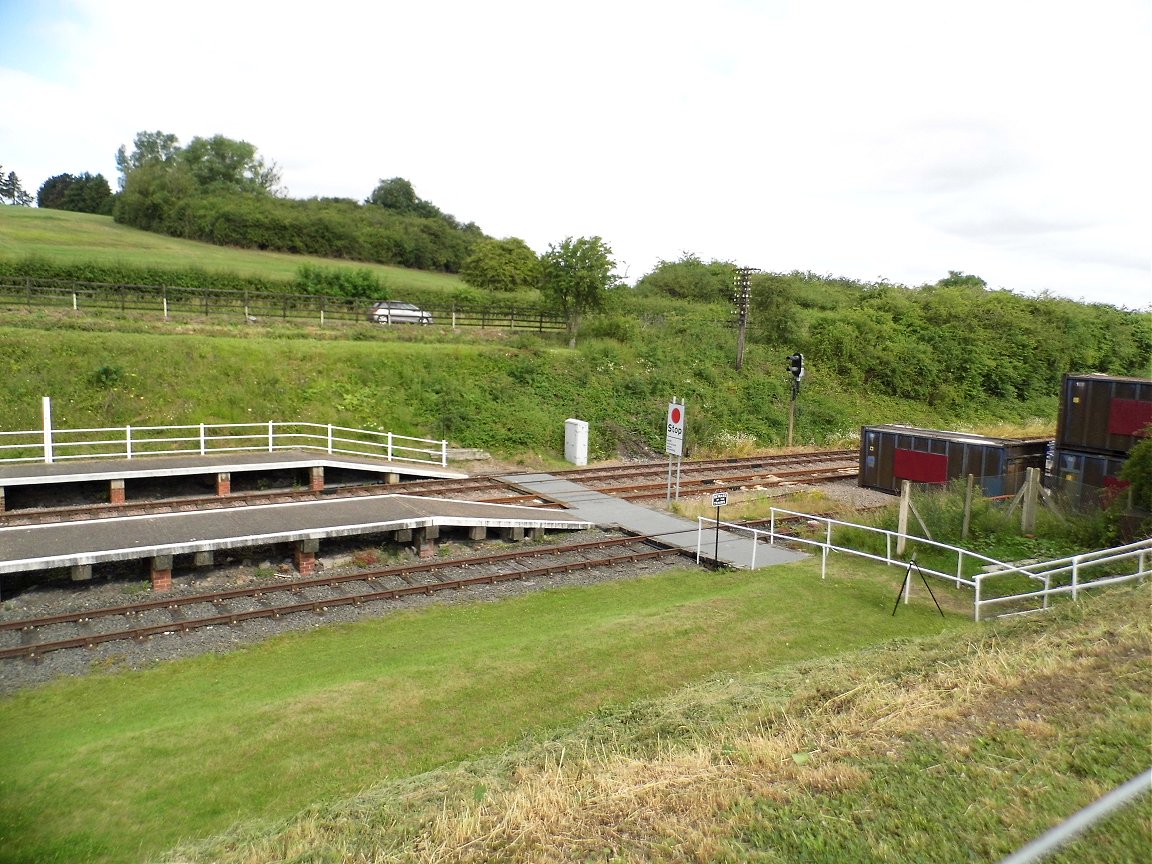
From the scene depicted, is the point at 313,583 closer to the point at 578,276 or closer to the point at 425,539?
the point at 425,539

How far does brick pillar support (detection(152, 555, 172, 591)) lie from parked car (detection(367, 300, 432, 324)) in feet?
74.7

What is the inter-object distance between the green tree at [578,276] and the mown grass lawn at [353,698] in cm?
2309

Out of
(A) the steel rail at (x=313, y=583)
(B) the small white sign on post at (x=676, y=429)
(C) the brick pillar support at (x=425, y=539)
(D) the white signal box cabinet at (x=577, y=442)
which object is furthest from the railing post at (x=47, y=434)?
(B) the small white sign on post at (x=676, y=429)

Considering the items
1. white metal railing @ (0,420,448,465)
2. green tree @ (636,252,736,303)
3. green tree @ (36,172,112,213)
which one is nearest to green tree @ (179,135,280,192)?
green tree @ (36,172,112,213)

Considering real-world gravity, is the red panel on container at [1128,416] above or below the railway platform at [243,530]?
above

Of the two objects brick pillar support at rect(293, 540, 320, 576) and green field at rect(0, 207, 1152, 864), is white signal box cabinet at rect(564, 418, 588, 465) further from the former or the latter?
brick pillar support at rect(293, 540, 320, 576)

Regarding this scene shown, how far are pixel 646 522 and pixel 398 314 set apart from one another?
2112 cm

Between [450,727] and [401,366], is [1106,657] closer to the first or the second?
[450,727]

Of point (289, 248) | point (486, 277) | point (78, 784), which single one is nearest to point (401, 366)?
point (78, 784)

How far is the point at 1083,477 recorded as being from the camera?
19.3m

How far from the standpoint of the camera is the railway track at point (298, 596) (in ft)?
35.8

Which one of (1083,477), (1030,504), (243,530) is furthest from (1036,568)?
(243,530)

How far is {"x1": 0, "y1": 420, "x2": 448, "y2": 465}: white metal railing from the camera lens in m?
19.5

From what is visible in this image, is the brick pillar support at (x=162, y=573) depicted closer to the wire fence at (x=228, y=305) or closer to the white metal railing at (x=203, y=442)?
the white metal railing at (x=203, y=442)
